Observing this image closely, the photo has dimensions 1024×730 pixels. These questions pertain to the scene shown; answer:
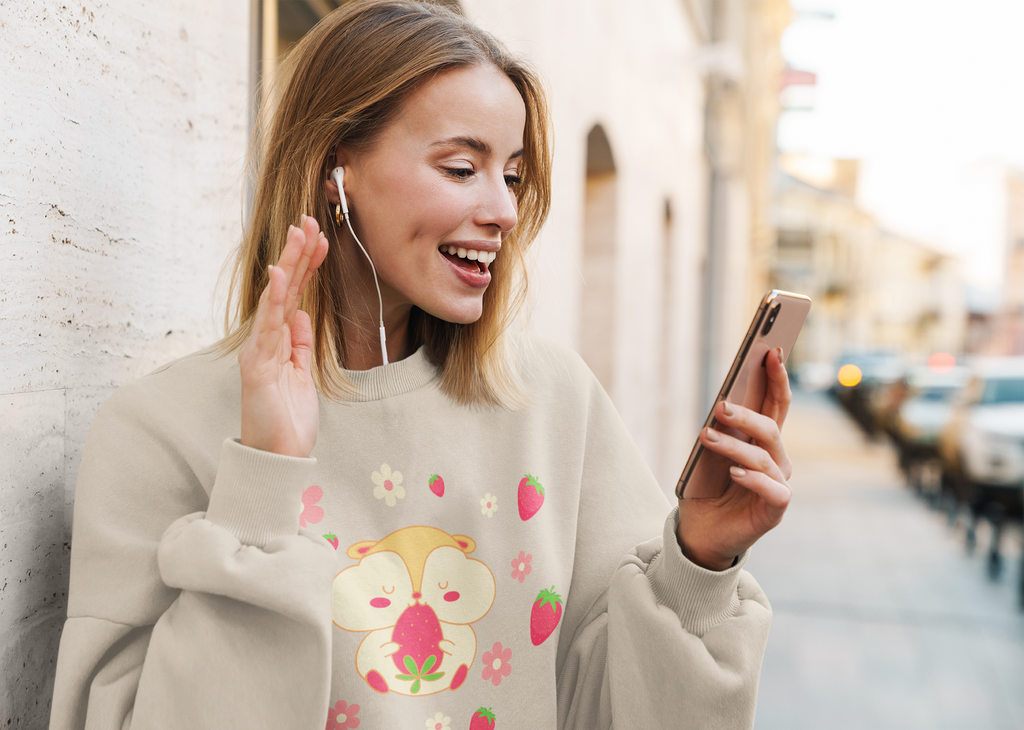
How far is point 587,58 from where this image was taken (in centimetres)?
491

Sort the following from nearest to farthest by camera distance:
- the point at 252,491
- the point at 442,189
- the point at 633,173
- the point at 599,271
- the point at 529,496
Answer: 1. the point at 252,491
2. the point at 442,189
3. the point at 529,496
4. the point at 599,271
5. the point at 633,173

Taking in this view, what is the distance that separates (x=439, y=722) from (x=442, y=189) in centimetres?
85

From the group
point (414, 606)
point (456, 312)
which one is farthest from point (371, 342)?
point (414, 606)

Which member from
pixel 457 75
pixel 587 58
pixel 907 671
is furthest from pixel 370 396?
pixel 907 671

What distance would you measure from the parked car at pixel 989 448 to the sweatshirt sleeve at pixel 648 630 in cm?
742

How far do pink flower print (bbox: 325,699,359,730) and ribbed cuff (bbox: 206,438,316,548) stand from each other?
335mm

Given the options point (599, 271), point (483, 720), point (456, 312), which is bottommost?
point (483, 720)

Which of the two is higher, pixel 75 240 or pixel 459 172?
pixel 459 172

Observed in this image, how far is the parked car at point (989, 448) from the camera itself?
8.64 meters

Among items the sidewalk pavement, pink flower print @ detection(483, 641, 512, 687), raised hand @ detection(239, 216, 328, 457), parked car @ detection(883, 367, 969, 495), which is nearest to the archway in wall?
the sidewalk pavement

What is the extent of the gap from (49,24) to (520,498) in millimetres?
1107

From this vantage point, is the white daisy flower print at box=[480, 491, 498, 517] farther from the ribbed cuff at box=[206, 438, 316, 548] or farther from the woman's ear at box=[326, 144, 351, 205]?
the woman's ear at box=[326, 144, 351, 205]

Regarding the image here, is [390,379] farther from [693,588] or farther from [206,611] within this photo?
[693,588]

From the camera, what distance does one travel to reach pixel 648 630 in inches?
54.4
